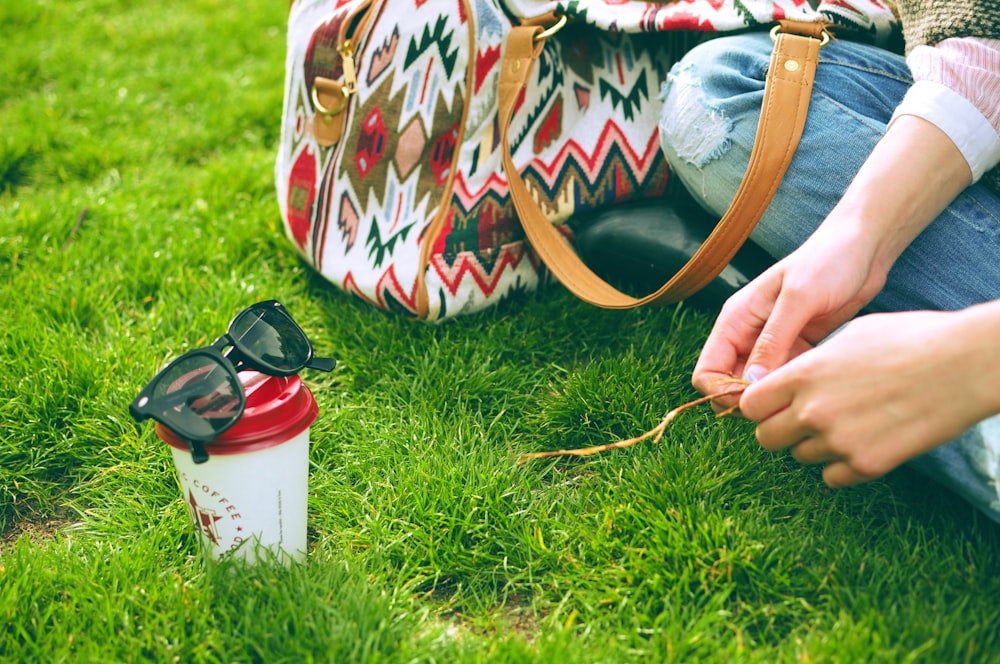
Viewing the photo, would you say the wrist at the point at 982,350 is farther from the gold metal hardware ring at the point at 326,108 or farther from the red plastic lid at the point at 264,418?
the gold metal hardware ring at the point at 326,108

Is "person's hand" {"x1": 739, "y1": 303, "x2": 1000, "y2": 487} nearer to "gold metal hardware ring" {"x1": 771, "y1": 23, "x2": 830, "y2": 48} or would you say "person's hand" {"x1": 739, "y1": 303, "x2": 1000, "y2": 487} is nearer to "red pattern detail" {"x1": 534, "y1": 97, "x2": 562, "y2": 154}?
"gold metal hardware ring" {"x1": 771, "y1": 23, "x2": 830, "y2": 48}

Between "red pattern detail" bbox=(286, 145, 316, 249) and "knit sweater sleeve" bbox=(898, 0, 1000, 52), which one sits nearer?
"knit sweater sleeve" bbox=(898, 0, 1000, 52)

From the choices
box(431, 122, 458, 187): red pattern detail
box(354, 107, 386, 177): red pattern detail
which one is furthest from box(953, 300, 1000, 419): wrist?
box(354, 107, 386, 177): red pattern detail

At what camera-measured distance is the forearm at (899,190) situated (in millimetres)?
1312

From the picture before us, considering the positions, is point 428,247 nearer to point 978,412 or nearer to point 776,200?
point 776,200

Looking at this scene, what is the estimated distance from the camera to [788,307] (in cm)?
124

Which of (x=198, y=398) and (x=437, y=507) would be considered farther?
(x=437, y=507)

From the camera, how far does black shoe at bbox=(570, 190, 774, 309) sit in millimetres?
1758

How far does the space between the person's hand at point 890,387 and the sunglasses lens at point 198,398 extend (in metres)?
0.77

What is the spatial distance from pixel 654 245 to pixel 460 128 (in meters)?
0.50

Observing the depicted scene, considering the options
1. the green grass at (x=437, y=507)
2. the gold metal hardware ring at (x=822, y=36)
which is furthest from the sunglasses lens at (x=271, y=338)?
the gold metal hardware ring at (x=822, y=36)

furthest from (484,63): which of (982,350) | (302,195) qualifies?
(982,350)

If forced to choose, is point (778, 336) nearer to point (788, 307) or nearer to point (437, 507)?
point (788, 307)

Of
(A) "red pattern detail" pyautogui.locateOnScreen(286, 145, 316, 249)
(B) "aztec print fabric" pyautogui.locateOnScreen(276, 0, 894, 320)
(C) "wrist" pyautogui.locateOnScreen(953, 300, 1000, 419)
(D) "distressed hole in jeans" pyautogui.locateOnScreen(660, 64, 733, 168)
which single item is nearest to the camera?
(C) "wrist" pyautogui.locateOnScreen(953, 300, 1000, 419)
